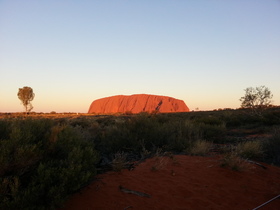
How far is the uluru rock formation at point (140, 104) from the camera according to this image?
100.0 metres

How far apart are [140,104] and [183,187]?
9943 cm

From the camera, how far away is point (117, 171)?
477cm

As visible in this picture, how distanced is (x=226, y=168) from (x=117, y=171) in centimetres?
267

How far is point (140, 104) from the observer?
10362cm

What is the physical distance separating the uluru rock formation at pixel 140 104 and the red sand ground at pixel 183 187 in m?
90.7

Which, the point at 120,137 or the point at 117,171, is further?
the point at 120,137

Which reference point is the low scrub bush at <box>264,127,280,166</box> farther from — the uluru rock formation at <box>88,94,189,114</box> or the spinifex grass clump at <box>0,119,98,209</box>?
the uluru rock formation at <box>88,94,189,114</box>

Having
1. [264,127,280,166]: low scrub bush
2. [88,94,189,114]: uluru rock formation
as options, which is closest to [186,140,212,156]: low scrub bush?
[264,127,280,166]: low scrub bush

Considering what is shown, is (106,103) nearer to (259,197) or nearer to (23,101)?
(23,101)

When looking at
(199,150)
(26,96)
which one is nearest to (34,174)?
(199,150)

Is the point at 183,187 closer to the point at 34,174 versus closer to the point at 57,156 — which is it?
the point at 57,156

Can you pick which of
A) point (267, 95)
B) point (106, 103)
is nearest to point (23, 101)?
point (267, 95)

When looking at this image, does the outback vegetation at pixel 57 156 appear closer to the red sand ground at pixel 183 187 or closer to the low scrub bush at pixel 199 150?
the low scrub bush at pixel 199 150

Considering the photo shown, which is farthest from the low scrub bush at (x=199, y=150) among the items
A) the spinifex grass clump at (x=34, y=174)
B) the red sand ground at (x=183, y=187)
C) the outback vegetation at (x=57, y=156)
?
the spinifex grass clump at (x=34, y=174)
